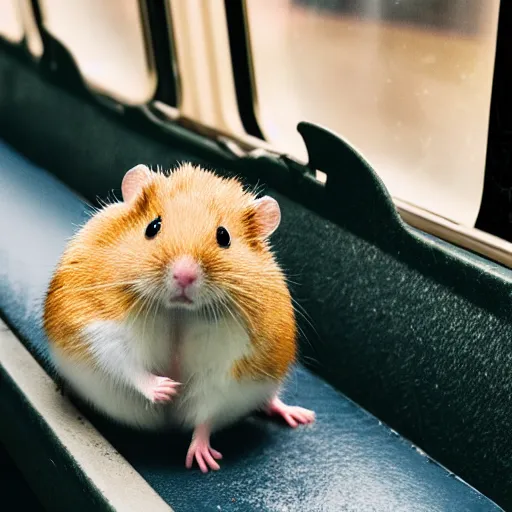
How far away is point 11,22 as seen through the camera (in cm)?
254

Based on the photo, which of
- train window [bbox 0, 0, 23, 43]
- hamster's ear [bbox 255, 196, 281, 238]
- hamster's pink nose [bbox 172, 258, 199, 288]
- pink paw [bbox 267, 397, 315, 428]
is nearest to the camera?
hamster's pink nose [bbox 172, 258, 199, 288]

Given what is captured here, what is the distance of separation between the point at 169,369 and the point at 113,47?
132cm

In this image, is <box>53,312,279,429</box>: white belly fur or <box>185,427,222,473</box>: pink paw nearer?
<box>53,312,279,429</box>: white belly fur

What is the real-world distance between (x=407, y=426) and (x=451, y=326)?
19cm

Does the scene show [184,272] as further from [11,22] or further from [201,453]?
[11,22]

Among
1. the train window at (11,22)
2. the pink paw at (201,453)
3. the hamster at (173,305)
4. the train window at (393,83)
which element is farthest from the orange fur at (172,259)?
the train window at (11,22)

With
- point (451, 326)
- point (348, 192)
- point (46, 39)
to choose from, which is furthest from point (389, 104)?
point (46, 39)

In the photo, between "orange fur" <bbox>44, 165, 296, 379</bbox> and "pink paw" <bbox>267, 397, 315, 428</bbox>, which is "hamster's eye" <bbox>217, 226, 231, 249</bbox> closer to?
"orange fur" <bbox>44, 165, 296, 379</bbox>

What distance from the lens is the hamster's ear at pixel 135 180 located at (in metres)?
0.94

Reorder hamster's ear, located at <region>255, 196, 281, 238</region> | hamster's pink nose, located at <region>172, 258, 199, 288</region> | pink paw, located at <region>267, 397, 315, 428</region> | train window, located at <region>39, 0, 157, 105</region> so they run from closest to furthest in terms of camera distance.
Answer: hamster's pink nose, located at <region>172, 258, 199, 288</region> → hamster's ear, located at <region>255, 196, 281, 238</region> → pink paw, located at <region>267, 397, 315, 428</region> → train window, located at <region>39, 0, 157, 105</region>

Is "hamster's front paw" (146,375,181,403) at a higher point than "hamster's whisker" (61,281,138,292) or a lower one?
lower

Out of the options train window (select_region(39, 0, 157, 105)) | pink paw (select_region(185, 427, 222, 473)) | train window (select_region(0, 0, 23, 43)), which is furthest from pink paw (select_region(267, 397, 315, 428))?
train window (select_region(0, 0, 23, 43))

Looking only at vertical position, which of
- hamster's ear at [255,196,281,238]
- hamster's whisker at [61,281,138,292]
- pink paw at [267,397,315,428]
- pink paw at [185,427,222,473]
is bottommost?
pink paw at [267,397,315,428]

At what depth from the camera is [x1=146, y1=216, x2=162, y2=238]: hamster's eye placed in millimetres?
891
